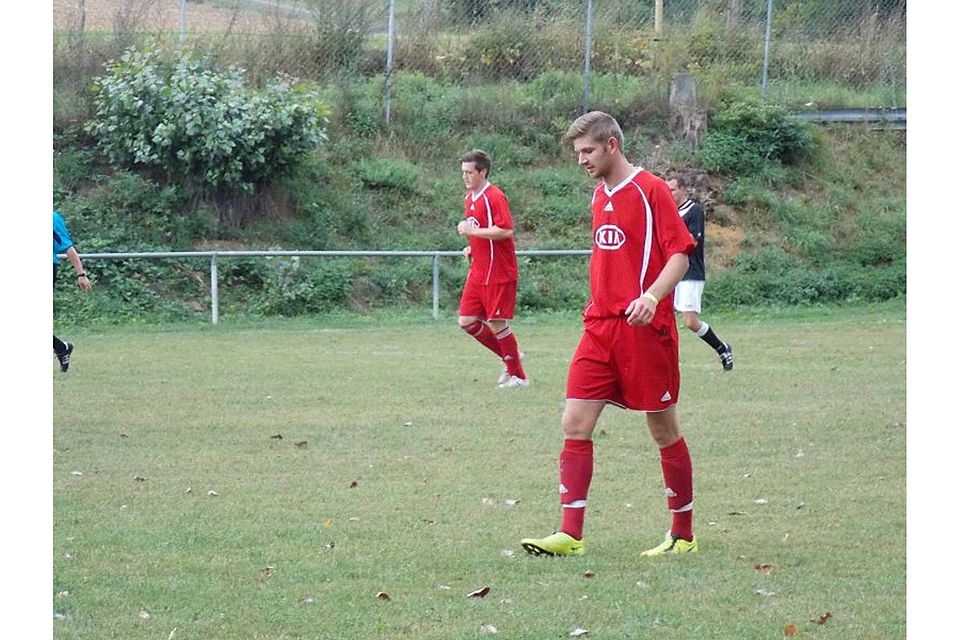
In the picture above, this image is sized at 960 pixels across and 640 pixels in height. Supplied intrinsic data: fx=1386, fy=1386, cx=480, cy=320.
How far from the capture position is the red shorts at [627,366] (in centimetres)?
656

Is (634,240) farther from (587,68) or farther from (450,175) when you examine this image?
(587,68)

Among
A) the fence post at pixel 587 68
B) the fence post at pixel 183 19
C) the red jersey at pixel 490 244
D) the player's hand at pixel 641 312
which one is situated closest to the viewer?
the player's hand at pixel 641 312

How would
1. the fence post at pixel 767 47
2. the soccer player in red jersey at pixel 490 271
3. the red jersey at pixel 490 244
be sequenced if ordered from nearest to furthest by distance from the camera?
the soccer player in red jersey at pixel 490 271 → the red jersey at pixel 490 244 → the fence post at pixel 767 47

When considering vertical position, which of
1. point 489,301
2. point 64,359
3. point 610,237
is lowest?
point 64,359

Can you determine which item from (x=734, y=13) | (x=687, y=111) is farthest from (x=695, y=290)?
(x=734, y=13)

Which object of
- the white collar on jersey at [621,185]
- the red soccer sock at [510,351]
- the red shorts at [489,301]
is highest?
the white collar on jersey at [621,185]

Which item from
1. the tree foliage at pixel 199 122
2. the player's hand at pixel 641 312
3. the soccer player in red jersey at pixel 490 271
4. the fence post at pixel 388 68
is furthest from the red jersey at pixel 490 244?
the fence post at pixel 388 68

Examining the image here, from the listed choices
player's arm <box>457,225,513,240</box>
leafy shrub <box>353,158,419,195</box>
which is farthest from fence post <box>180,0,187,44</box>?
player's arm <box>457,225,513,240</box>

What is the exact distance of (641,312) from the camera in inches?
247

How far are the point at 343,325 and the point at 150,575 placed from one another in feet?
46.4

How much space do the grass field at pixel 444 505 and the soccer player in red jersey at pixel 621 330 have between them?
0.26 m

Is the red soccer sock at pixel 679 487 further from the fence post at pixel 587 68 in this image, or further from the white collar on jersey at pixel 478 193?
the fence post at pixel 587 68

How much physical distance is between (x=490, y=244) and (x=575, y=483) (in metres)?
6.82

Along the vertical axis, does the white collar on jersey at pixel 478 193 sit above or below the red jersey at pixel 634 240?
above
